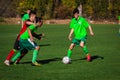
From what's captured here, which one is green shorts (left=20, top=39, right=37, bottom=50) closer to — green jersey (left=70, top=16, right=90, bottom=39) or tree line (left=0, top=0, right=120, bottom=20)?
green jersey (left=70, top=16, right=90, bottom=39)

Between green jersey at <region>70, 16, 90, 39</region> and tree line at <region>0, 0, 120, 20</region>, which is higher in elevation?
green jersey at <region>70, 16, 90, 39</region>

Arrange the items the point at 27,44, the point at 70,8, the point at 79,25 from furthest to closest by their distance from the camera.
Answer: the point at 70,8
the point at 79,25
the point at 27,44

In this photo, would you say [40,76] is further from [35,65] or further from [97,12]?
[97,12]

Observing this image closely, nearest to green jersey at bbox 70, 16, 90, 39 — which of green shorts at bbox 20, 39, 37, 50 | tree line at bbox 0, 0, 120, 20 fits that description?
green shorts at bbox 20, 39, 37, 50

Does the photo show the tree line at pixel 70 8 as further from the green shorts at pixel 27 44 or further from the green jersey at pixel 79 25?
the green shorts at pixel 27 44

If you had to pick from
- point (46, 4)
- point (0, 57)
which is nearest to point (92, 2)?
point (46, 4)

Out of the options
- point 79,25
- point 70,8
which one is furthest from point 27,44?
point 70,8

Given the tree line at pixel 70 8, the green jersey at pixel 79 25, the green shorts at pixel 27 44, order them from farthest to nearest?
the tree line at pixel 70 8
the green jersey at pixel 79 25
the green shorts at pixel 27 44

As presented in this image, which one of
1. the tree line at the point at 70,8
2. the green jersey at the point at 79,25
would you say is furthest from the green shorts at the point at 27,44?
the tree line at the point at 70,8

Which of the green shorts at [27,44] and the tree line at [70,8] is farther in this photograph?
the tree line at [70,8]

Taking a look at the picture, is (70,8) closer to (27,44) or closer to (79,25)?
(79,25)

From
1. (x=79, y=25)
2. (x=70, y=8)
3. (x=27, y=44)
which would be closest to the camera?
(x=27, y=44)

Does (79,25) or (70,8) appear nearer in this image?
(79,25)

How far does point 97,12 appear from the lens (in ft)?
242
